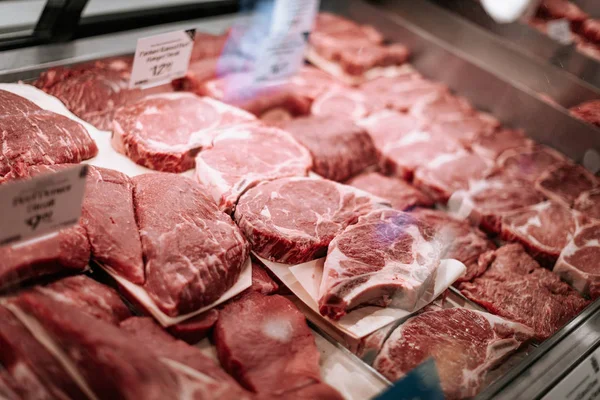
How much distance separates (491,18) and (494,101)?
26.5 inches

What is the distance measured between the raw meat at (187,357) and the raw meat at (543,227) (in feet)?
6.51

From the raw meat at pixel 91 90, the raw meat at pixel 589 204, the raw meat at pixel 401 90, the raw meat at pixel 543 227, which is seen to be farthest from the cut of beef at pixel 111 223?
the raw meat at pixel 589 204

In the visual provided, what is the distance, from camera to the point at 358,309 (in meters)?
2.50

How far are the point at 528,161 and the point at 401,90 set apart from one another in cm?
123

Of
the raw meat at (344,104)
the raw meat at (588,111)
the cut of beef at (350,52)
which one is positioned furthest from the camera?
the cut of beef at (350,52)

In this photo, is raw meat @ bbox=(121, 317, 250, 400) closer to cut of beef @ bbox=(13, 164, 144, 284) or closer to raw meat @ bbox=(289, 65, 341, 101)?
cut of beef @ bbox=(13, 164, 144, 284)

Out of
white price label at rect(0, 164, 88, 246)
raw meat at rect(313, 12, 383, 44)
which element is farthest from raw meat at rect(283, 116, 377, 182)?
white price label at rect(0, 164, 88, 246)

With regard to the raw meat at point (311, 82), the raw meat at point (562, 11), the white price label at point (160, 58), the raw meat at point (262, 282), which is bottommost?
the raw meat at point (262, 282)

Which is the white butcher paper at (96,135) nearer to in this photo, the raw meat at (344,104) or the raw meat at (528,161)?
the raw meat at (344,104)

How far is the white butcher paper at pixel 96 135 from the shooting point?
2.95m

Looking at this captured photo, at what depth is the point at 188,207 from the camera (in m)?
2.57

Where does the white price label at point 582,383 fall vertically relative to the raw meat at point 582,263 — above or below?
below

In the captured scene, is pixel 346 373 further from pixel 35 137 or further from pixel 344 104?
pixel 344 104

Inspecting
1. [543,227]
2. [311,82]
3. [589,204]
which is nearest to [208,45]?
[311,82]
